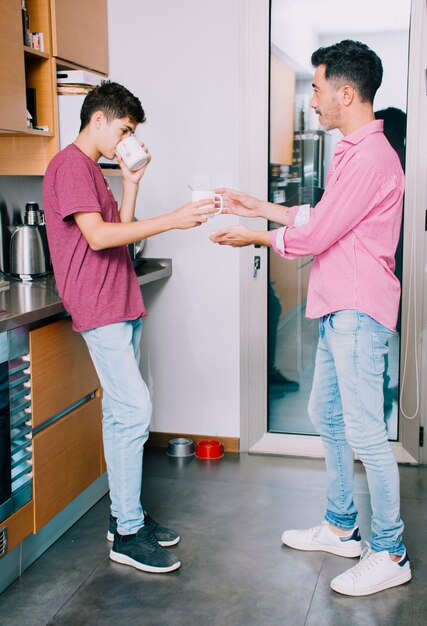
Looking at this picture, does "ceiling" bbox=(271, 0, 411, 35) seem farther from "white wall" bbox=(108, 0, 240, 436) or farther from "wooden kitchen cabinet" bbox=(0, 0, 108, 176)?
"wooden kitchen cabinet" bbox=(0, 0, 108, 176)

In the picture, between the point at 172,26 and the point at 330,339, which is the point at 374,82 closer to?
the point at 330,339

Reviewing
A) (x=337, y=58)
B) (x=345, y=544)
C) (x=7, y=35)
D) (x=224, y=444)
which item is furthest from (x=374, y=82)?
(x=224, y=444)

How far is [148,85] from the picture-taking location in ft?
11.5

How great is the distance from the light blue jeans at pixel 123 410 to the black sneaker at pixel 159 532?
0.22ft

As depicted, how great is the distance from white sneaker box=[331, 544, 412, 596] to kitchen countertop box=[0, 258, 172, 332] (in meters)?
1.23

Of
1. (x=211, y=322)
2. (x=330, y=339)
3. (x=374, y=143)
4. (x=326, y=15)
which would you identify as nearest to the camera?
(x=374, y=143)

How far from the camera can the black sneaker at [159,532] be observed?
8.66ft

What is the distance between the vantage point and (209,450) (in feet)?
11.6

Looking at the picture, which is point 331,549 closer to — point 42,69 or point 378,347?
point 378,347

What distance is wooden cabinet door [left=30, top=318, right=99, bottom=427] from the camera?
2436mm

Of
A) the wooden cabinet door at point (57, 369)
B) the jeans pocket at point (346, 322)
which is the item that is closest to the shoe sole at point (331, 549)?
the jeans pocket at point (346, 322)

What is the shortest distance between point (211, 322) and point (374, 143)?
1.60 metres

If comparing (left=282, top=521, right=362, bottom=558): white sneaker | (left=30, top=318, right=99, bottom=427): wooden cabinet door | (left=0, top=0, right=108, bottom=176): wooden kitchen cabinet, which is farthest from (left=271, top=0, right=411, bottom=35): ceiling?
(left=282, top=521, right=362, bottom=558): white sneaker

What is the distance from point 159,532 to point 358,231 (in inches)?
50.2
